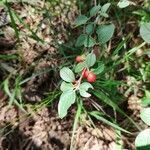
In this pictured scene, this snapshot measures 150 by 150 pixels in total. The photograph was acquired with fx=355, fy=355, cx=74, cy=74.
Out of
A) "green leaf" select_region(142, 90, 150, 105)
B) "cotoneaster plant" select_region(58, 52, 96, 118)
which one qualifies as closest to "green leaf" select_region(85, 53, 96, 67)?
"cotoneaster plant" select_region(58, 52, 96, 118)

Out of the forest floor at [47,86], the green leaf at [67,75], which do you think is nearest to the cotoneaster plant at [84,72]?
the green leaf at [67,75]

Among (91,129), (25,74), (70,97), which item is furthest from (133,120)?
(70,97)

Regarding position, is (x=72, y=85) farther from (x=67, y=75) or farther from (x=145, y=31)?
(x=145, y=31)

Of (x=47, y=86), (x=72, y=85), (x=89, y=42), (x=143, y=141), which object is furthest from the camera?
(x=47, y=86)

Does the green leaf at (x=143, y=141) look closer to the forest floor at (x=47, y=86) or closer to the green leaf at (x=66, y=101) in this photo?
the green leaf at (x=66, y=101)

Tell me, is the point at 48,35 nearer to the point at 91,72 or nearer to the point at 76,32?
the point at 76,32

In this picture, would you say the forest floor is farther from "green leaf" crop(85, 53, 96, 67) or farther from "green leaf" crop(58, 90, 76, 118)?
"green leaf" crop(58, 90, 76, 118)

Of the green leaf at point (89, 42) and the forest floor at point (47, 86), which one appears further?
the forest floor at point (47, 86)

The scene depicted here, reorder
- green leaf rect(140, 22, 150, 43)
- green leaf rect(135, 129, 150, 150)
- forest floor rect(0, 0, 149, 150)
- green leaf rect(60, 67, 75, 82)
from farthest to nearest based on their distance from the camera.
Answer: forest floor rect(0, 0, 149, 150)
green leaf rect(60, 67, 75, 82)
green leaf rect(140, 22, 150, 43)
green leaf rect(135, 129, 150, 150)

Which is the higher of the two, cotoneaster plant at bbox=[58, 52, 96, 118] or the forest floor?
cotoneaster plant at bbox=[58, 52, 96, 118]

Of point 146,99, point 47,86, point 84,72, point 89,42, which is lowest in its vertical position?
point 146,99

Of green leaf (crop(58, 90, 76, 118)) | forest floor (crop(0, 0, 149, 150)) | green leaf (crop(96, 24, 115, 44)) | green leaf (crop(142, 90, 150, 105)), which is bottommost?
green leaf (crop(142, 90, 150, 105))

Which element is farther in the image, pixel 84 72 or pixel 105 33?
pixel 84 72

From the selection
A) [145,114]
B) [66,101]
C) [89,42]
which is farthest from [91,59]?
[145,114]
